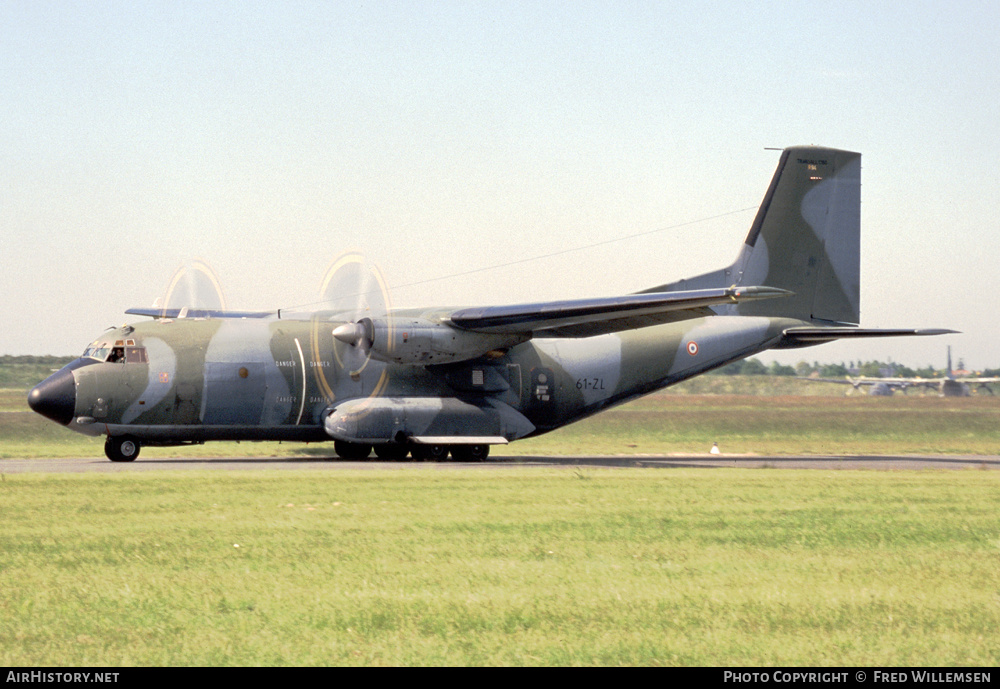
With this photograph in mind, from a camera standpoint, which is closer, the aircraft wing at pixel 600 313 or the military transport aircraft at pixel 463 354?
the aircraft wing at pixel 600 313

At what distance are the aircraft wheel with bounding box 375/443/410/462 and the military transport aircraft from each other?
3.8 inches

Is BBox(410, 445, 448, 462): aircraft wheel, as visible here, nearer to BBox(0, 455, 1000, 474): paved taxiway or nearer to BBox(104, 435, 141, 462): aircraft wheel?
BBox(0, 455, 1000, 474): paved taxiway

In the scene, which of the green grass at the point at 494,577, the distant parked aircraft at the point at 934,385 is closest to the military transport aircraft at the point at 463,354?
the green grass at the point at 494,577

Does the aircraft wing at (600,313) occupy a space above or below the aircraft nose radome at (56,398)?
above

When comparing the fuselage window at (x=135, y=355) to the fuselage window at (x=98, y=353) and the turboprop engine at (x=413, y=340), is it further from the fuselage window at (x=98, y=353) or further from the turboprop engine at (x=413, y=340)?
the turboprop engine at (x=413, y=340)

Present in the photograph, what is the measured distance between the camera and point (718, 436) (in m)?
41.4

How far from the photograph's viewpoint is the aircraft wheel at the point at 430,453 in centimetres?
2916

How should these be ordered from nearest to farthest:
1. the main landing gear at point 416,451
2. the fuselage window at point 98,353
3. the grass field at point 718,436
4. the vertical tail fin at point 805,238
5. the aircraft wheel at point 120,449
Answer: the fuselage window at point 98,353
the aircraft wheel at point 120,449
the main landing gear at point 416,451
the vertical tail fin at point 805,238
the grass field at point 718,436

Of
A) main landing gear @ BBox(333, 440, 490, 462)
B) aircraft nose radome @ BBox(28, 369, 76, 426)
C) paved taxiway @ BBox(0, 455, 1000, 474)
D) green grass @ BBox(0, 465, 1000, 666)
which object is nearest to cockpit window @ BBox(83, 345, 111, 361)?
aircraft nose radome @ BBox(28, 369, 76, 426)

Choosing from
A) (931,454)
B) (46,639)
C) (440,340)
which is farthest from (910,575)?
(931,454)

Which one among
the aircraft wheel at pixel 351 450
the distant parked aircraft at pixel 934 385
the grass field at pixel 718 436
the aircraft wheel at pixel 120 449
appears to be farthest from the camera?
the distant parked aircraft at pixel 934 385

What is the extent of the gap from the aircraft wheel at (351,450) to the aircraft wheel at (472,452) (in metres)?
2.50

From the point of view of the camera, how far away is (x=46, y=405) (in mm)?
25641

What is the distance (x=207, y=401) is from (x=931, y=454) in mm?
21710
